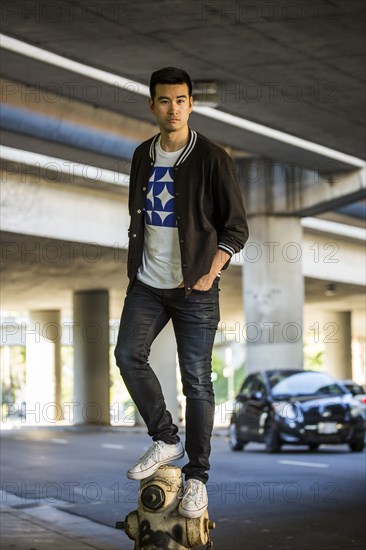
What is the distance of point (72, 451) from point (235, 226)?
20509 mm

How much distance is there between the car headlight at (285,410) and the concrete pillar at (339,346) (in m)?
42.7

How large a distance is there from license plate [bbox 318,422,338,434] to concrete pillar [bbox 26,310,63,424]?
35.3 meters

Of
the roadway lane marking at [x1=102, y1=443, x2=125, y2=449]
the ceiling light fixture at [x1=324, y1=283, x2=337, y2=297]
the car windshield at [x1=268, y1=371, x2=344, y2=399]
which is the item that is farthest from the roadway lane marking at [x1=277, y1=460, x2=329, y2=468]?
the ceiling light fixture at [x1=324, y1=283, x2=337, y2=297]

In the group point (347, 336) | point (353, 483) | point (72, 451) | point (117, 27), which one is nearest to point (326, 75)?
point (117, 27)

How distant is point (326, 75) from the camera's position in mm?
18000

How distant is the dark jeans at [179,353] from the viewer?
5.63 metres

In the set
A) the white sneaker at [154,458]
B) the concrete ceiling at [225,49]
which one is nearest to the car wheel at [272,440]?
the concrete ceiling at [225,49]

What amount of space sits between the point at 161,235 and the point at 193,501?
47.6 inches

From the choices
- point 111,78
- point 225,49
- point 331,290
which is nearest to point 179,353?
point 225,49

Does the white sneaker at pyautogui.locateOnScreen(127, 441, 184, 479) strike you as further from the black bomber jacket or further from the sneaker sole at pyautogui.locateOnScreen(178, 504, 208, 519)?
the black bomber jacket

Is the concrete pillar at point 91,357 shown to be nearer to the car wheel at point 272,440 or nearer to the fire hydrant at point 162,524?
the car wheel at point 272,440

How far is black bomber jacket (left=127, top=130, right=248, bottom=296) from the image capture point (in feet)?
18.3

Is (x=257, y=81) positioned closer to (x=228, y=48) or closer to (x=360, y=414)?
(x=228, y=48)

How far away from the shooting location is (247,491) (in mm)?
15727
